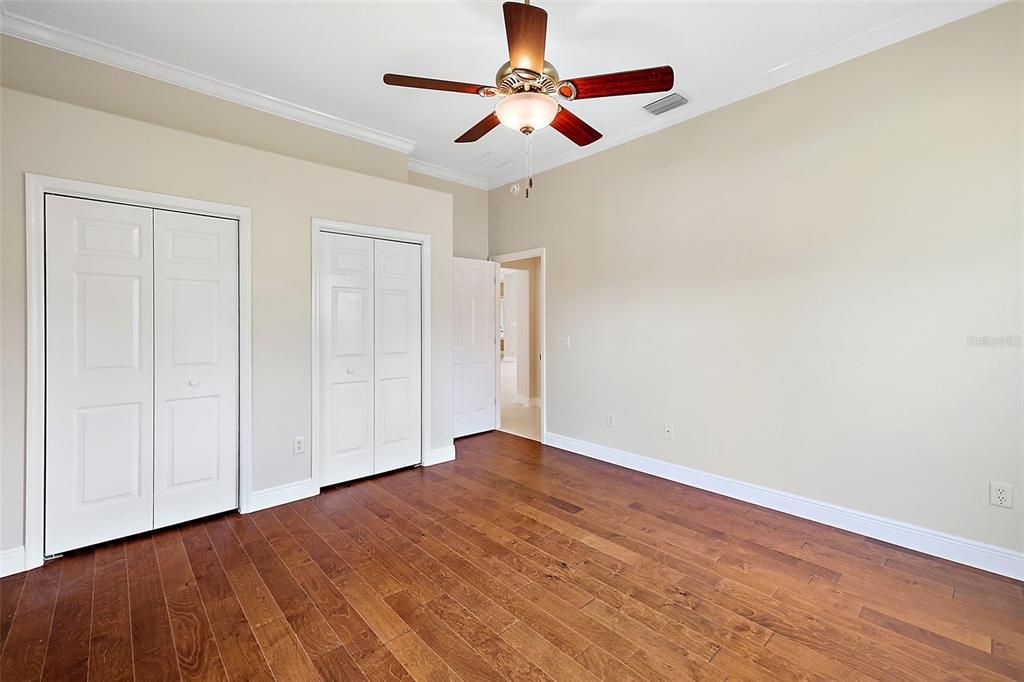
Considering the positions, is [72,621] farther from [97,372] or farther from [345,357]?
[345,357]

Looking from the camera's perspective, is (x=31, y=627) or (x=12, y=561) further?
(x=12, y=561)

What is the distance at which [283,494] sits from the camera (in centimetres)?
336

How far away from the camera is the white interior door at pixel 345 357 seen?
3613 mm

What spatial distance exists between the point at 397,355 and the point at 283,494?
4.76ft

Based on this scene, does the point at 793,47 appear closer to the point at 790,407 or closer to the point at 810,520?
the point at 790,407

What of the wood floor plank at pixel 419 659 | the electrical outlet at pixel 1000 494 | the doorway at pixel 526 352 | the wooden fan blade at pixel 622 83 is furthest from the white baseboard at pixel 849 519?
the wooden fan blade at pixel 622 83

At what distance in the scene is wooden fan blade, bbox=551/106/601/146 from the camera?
233 cm

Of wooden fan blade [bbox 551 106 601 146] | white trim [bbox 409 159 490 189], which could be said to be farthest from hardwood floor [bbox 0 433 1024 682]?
white trim [bbox 409 159 490 189]

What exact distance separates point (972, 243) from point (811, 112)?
4.21 ft

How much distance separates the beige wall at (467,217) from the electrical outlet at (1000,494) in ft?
15.8

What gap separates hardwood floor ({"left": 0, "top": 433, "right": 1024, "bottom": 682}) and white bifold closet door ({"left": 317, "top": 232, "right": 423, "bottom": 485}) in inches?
27.0

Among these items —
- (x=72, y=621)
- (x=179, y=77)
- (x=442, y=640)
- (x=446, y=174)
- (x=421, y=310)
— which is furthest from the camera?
(x=446, y=174)

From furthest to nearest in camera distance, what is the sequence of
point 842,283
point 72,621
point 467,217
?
point 467,217 < point 842,283 < point 72,621

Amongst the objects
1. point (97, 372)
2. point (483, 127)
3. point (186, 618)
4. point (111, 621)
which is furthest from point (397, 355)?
point (111, 621)
